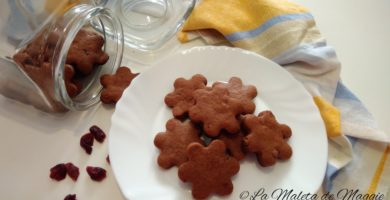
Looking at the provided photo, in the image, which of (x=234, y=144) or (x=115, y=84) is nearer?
(x=234, y=144)

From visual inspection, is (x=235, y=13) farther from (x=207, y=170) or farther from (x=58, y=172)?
(x=58, y=172)

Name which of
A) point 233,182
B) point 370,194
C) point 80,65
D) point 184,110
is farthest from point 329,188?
point 80,65

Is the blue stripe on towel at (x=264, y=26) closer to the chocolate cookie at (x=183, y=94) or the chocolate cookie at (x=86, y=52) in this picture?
the chocolate cookie at (x=183, y=94)

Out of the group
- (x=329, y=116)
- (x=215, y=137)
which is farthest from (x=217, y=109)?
(x=329, y=116)

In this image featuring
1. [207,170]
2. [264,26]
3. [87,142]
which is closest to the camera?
[207,170]

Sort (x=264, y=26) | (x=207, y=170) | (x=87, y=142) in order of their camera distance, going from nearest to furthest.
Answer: (x=207, y=170) < (x=87, y=142) < (x=264, y=26)

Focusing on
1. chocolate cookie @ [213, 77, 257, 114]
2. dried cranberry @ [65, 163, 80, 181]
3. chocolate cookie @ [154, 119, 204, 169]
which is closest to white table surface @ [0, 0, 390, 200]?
dried cranberry @ [65, 163, 80, 181]
